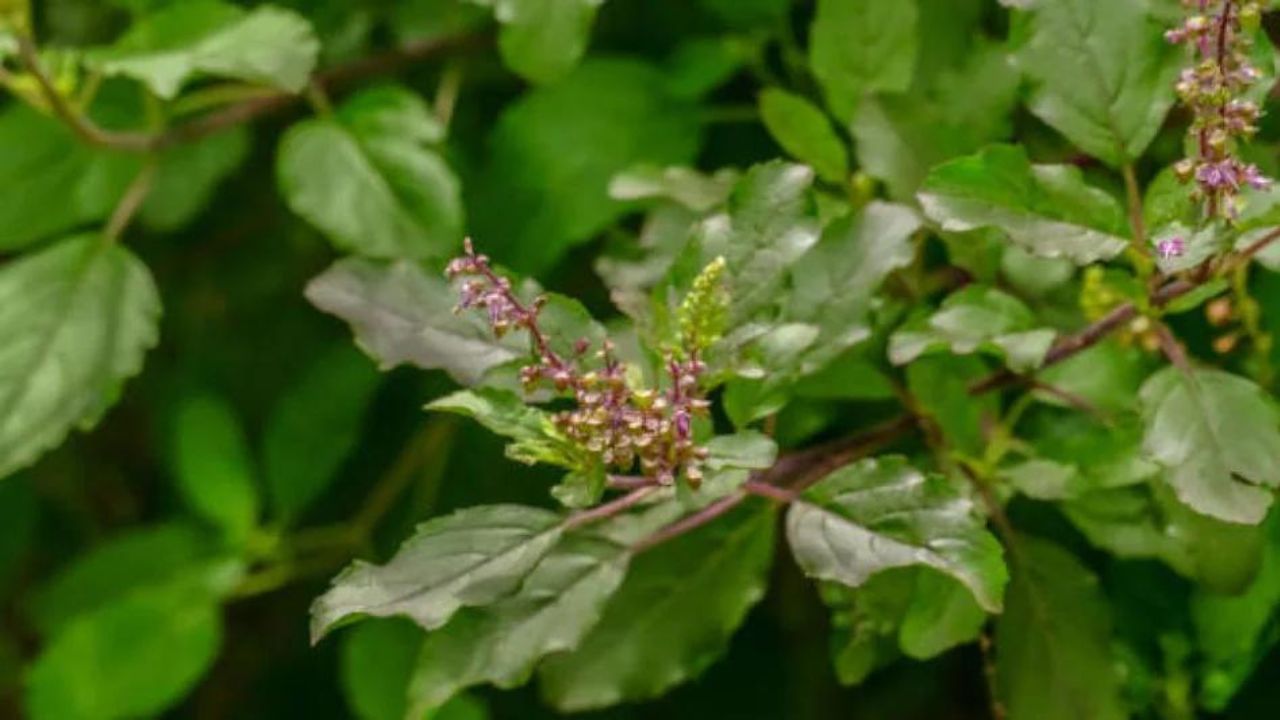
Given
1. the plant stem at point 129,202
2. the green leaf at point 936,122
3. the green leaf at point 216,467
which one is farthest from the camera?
the green leaf at point 216,467

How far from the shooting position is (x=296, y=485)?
1251mm

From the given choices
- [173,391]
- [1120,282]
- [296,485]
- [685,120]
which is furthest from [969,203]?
[173,391]

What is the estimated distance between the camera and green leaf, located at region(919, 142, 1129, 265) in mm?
741

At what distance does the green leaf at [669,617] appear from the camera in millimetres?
875

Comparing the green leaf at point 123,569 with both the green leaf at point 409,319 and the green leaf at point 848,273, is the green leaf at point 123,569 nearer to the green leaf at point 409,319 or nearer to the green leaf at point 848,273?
the green leaf at point 409,319

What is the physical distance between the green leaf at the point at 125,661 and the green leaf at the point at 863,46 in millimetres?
618

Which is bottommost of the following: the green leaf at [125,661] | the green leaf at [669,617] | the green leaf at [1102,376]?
the green leaf at [125,661]

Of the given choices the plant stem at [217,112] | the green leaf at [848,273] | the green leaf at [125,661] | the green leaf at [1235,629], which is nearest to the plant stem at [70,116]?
the plant stem at [217,112]

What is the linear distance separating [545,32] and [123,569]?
0.63 m

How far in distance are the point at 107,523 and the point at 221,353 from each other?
0.89ft

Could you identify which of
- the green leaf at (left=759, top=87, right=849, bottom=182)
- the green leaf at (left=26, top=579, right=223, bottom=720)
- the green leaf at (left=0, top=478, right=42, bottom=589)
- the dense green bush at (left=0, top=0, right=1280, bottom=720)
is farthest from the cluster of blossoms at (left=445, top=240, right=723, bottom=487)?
the green leaf at (left=0, top=478, right=42, bottom=589)

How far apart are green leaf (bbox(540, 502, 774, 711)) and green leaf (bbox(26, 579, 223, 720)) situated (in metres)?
0.42

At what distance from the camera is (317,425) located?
4.09 feet

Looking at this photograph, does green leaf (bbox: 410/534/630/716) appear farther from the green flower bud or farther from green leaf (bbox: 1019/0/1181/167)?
green leaf (bbox: 1019/0/1181/167)
